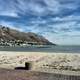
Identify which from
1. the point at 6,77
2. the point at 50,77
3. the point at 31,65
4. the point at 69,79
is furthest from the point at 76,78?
the point at 31,65

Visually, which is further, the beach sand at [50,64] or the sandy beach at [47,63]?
the sandy beach at [47,63]

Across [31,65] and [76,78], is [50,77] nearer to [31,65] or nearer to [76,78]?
[76,78]

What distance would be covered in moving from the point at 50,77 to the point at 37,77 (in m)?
0.59

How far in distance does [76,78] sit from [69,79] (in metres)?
0.30

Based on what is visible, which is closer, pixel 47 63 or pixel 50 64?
pixel 50 64

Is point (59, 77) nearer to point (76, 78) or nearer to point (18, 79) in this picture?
point (76, 78)

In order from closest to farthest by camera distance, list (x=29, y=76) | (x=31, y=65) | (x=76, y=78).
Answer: (x=76, y=78)
(x=29, y=76)
(x=31, y=65)

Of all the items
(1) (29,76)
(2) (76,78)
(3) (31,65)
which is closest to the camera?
(2) (76,78)

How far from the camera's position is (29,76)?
34.7 feet

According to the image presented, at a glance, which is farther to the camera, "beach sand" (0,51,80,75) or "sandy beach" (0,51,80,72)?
"sandy beach" (0,51,80,72)

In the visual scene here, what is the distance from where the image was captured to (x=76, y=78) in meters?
9.80

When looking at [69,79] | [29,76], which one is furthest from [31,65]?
[69,79]

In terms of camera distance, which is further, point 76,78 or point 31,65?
point 31,65

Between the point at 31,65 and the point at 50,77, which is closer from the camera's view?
the point at 50,77
